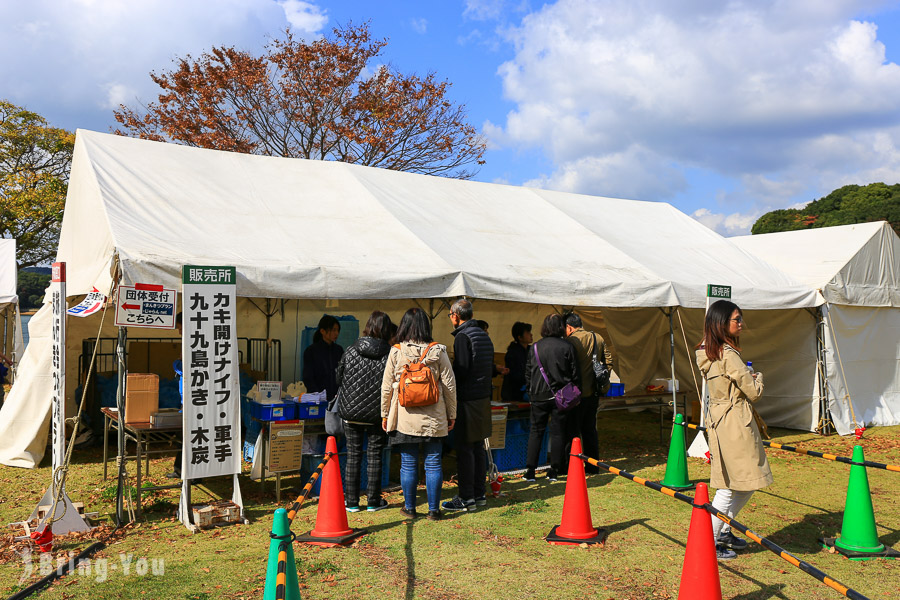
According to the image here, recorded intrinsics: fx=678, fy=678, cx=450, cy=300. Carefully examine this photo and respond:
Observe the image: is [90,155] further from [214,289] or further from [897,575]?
[897,575]

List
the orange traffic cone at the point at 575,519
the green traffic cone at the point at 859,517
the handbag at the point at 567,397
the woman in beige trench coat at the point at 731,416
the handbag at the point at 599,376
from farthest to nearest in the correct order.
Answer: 1. the handbag at the point at 599,376
2. the handbag at the point at 567,397
3. the orange traffic cone at the point at 575,519
4. the green traffic cone at the point at 859,517
5. the woman in beige trench coat at the point at 731,416

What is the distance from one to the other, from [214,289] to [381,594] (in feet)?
8.67

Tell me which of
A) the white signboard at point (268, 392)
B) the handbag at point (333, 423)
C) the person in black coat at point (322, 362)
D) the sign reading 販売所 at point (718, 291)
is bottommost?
the handbag at point (333, 423)

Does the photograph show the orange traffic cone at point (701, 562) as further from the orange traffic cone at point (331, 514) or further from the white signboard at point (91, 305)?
the white signboard at point (91, 305)

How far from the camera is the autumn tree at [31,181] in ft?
66.0

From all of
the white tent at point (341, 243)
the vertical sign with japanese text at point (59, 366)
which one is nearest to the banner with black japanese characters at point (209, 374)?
the white tent at point (341, 243)

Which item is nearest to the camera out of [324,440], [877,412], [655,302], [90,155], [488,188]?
[324,440]

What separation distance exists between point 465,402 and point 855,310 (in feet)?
26.2

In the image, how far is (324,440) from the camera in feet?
20.2

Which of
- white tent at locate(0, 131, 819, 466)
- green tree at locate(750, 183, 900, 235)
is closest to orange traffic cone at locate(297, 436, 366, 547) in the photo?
white tent at locate(0, 131, 819, 466)

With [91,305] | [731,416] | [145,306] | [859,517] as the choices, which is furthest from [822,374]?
[91,305]

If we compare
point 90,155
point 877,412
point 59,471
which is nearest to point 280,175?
point 90,155

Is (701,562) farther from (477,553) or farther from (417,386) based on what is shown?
(417,386)

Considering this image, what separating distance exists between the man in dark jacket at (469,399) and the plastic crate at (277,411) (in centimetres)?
147
